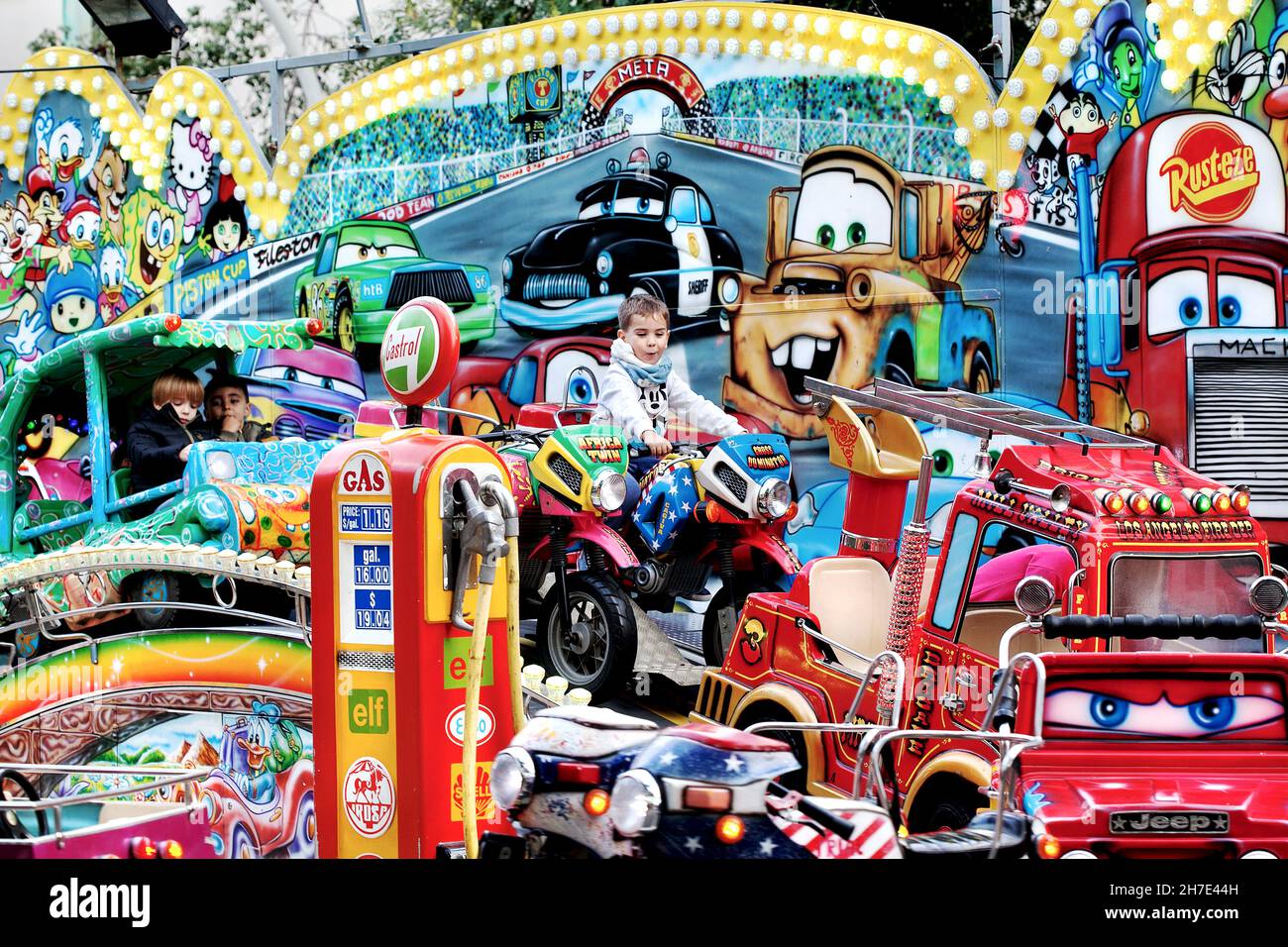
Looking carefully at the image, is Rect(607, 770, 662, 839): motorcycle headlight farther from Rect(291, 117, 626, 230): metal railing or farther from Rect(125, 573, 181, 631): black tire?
Rect(291, 117, 626, 230): metal railing

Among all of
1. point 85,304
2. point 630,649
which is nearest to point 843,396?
point 630,649

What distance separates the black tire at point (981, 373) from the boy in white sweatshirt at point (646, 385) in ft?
6.47

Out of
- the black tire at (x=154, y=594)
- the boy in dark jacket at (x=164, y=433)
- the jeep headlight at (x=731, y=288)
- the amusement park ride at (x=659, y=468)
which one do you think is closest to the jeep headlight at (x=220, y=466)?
the amusement park ride at (x=659, y=468)

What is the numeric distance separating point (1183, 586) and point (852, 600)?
1938mm

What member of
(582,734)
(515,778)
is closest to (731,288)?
(582,734)

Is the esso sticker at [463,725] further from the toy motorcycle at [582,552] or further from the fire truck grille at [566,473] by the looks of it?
the fire truck grille at [566,473]

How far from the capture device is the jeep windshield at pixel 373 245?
43.0ft

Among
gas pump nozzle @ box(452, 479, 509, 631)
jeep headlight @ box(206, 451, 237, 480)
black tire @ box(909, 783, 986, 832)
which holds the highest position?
jeep headlight @ box(206, 451, 237, 480)

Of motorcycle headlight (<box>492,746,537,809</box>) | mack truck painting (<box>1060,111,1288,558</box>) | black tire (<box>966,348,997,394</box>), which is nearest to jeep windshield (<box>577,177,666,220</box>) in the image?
black tire (<box>966,348,997,394</box>)

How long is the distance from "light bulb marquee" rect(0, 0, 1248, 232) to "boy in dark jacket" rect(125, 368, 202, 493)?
12.1 feet

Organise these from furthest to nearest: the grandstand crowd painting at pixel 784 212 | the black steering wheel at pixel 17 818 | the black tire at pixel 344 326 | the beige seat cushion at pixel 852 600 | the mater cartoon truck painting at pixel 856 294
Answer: the black tire at pixel 344 326 < the mater cartoon truck painting at pixel 856 294 < the grandstand crowd painting at pixel 784 212 < the beige seat cushion at pixel 852 600 < the black steering wheel at pixel 17 818

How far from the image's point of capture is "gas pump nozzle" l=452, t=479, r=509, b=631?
5289mm

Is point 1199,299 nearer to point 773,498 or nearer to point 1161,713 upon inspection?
point 773,498

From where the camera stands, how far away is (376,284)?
13.2m
